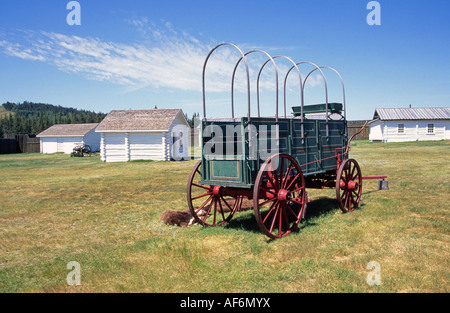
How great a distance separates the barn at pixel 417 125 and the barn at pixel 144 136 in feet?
74.5

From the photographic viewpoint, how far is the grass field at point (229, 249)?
427 centimetres

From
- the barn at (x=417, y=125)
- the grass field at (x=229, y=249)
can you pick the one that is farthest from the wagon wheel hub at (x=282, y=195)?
the barn at (x=417, y=125)

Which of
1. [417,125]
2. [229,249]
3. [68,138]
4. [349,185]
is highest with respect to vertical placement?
[417,125]

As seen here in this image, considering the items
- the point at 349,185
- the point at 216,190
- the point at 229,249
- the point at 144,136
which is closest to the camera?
the point at 229,249

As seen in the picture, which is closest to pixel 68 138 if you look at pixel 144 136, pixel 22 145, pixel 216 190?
A: pixel 22 145

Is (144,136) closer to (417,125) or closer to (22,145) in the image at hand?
(417,125)

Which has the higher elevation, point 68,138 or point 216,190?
point 68,138

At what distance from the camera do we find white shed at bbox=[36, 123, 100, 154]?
135 feet

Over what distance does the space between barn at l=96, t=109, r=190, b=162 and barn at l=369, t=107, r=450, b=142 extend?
74.5 feet

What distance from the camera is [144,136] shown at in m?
26.0

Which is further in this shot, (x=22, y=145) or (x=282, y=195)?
(x=22, y=145)

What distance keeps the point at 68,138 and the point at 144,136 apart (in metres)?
20.9

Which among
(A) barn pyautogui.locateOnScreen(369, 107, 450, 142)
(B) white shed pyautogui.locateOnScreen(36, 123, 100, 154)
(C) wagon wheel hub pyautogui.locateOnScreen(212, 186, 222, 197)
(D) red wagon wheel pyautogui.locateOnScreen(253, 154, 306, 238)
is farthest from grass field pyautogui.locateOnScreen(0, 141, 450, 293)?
(B) white shed pyautogui.locateOnScreen(36, 123, 100, 154)
